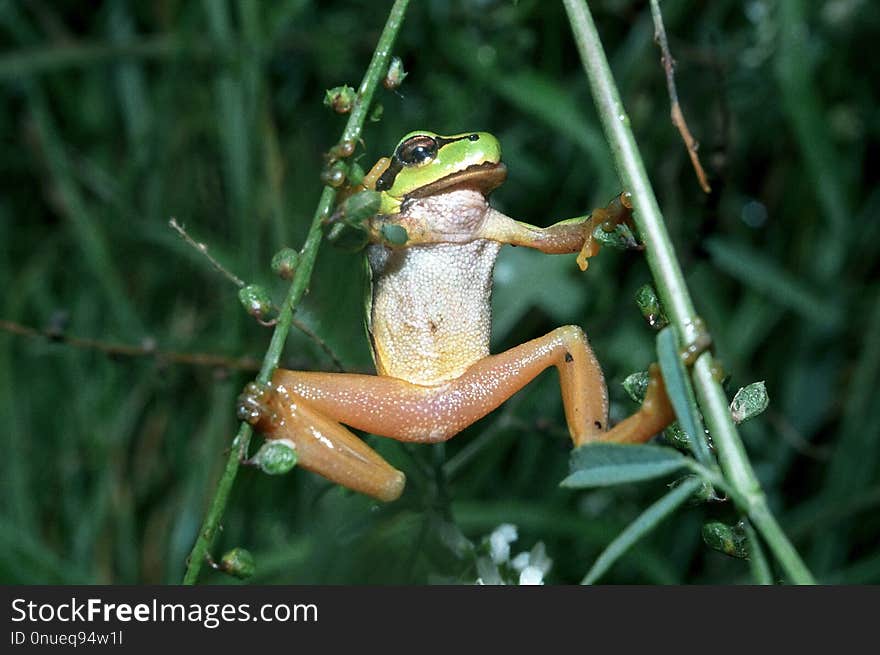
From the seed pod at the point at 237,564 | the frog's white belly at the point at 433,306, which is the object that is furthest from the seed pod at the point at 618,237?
the seed pod at the point at 237,564

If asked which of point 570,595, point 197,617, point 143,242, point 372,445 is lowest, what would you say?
point 570,595

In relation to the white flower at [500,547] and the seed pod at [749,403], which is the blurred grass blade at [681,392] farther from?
the white flower at [500,547]

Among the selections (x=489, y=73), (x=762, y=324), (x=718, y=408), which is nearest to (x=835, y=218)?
(x=762, y=324)

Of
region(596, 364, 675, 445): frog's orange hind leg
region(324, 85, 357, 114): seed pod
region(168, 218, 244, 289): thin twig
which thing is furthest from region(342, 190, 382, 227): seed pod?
region(596, 364, 675, 445): frog's orange hind leg

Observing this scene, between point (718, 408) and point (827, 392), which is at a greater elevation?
point (827, 392)

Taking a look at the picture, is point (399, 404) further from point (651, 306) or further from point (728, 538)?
point (728, 538)

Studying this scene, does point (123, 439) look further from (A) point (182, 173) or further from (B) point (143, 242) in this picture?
(A) point (182, 173)
